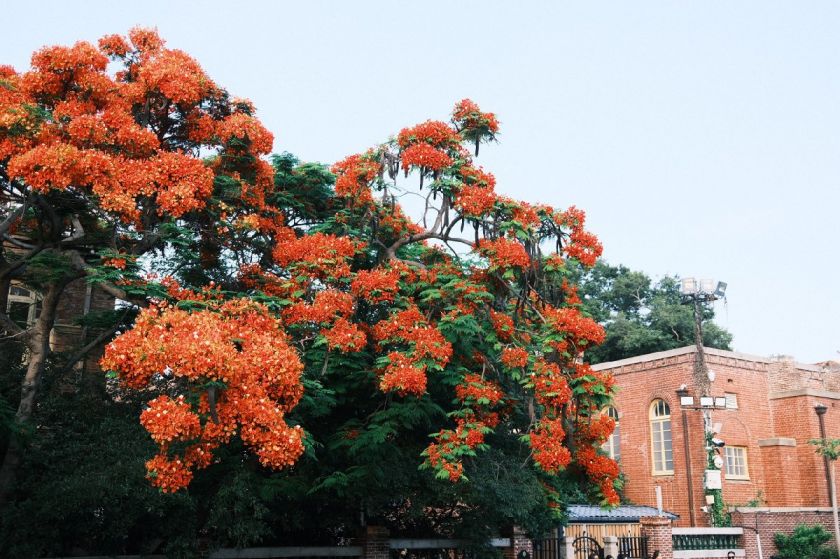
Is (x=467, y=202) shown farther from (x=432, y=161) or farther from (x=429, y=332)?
(x=429, y=332)

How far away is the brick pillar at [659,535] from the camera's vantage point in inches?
835

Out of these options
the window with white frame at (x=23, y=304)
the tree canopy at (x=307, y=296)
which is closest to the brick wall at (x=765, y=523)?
the tree canopy at (x=307, y=296)

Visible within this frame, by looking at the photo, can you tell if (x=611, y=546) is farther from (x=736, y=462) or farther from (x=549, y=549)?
(x=736, y=462)

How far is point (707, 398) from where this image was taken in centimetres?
2867

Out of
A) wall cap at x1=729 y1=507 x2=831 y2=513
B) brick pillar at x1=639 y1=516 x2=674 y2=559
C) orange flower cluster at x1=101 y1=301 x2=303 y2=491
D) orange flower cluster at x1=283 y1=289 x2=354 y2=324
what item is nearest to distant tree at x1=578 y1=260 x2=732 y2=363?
wall cap at x1=729 y1=507 x2=831 y2=513

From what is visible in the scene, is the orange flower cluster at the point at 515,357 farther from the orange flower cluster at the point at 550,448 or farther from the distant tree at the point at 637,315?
the distant tree at the point at 637,315

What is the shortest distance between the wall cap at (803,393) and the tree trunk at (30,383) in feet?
89.0

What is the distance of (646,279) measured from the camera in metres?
52.5

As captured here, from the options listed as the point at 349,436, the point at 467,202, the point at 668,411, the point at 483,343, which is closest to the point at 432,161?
the point at 467,202

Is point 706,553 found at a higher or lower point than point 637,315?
lower

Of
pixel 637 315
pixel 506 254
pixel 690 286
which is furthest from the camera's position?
pixel 637 315

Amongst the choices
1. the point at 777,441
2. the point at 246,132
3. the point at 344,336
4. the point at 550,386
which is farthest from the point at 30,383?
the point at 777,441

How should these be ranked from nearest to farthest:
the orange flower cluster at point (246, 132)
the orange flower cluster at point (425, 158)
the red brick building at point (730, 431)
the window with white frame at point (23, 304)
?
the orange flower cluster at point (425, 158), the orange flower cluster at point (246, 132), the window with white frame at point (23, 304), the red brick building at point (730, 431)

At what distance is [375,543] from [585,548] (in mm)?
6772
